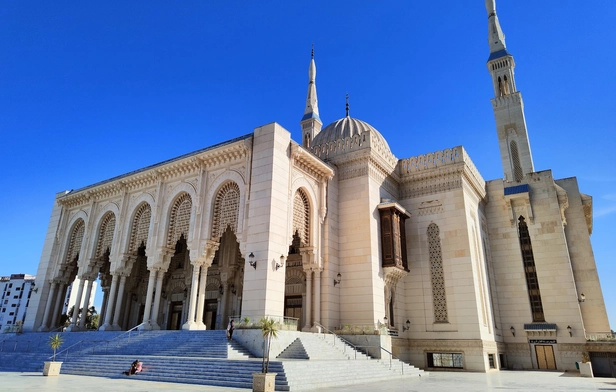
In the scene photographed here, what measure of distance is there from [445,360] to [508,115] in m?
15.5

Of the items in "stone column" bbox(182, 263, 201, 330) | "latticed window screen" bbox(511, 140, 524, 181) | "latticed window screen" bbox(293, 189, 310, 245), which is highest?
"latticed window screen" bbox(511, 140, 524, 181)

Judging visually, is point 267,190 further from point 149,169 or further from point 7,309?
point 7,309

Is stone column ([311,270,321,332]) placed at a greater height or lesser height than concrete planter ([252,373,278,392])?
greater

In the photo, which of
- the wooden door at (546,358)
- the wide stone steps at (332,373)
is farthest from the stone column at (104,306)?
the wooden door at (546,358)

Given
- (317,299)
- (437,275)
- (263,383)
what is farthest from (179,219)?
(437,275)

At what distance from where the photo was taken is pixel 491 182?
24.9m

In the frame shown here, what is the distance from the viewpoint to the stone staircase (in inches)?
417

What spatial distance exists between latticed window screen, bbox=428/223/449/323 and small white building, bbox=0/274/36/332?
3090 inches

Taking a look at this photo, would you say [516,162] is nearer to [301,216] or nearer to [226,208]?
[301,216]

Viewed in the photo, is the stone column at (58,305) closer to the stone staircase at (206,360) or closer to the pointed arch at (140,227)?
the stone staircase at (206,360)

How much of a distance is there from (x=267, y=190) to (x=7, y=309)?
82.1 m

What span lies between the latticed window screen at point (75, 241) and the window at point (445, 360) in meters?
20.9

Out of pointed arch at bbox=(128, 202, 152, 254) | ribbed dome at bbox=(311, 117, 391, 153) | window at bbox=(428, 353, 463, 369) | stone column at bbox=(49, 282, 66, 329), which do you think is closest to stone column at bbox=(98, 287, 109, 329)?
stone column at bbox=(49, 282, 66, 329)

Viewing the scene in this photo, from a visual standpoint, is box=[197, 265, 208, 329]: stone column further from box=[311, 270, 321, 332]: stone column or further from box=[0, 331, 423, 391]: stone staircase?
box=[311, 270, 321, 332]: stone column
